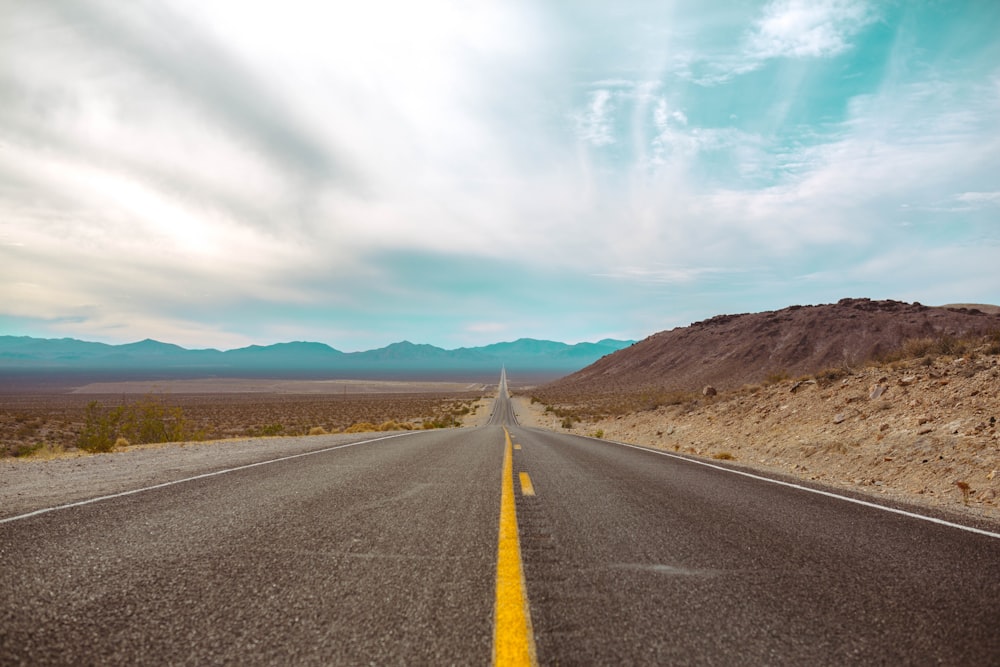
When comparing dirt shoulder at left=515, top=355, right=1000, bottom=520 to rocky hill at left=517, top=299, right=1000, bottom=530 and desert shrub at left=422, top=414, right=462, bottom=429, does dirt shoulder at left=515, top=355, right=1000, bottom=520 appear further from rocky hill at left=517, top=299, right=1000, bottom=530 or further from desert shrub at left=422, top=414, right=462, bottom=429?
desert shrub at left=422, top=414, right=462, bottom=429

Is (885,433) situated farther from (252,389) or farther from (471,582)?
(252,389)

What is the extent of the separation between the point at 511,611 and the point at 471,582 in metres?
0.54

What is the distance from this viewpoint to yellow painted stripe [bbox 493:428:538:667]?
229 centimetres

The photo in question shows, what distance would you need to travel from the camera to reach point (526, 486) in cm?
691

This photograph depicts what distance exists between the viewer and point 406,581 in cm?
323

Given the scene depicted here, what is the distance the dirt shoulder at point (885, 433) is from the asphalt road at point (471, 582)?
13.8 ft

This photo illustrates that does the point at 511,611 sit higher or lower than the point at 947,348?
lower

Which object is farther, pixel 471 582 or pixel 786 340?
pixel 786 340

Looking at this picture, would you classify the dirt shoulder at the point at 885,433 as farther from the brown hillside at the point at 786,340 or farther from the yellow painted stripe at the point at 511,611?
the brown hillside at the point at 786,340

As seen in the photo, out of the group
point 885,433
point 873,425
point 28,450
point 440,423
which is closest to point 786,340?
point 440,423

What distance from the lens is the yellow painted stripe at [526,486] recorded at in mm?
6375

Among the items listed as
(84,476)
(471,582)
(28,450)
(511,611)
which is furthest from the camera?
(28,450)

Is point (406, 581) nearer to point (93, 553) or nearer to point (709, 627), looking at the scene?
point (709, 627)

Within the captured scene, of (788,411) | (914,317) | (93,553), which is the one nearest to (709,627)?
(93,553)
